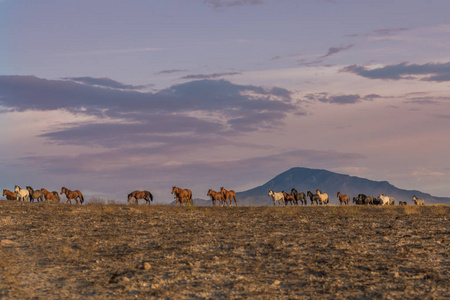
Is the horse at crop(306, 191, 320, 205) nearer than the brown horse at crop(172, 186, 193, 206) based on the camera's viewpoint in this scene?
No

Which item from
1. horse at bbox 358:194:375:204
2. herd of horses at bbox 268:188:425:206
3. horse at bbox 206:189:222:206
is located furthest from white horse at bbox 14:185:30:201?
horse at bbox 358:194:375:204

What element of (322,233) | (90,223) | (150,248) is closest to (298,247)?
(322,233)

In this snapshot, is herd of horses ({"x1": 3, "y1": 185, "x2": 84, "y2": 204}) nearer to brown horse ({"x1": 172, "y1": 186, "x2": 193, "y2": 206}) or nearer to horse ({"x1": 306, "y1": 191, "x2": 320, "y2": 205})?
brown horse ({"x1": 172, "y1": 186, "x2": 193, "y2": 206})

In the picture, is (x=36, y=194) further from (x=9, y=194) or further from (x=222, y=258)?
(x=222, y=258)

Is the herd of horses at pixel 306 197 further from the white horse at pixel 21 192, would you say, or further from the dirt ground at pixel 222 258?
the dirt ground at pixel 222 258

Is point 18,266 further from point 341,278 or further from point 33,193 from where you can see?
point 33,193

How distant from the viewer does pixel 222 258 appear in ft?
55.5

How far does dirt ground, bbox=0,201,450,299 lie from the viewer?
1385 cm

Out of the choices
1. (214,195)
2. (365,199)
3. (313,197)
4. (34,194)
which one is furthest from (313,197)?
(34,194)

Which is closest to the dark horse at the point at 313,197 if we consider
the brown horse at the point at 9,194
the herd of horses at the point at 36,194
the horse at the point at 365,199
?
the horse at the point at 365,199

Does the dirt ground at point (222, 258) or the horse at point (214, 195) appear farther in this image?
the horse at point (214, 195)

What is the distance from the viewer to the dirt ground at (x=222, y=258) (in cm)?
1385

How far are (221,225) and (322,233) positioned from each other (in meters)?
4.92

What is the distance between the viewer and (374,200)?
6281cm
